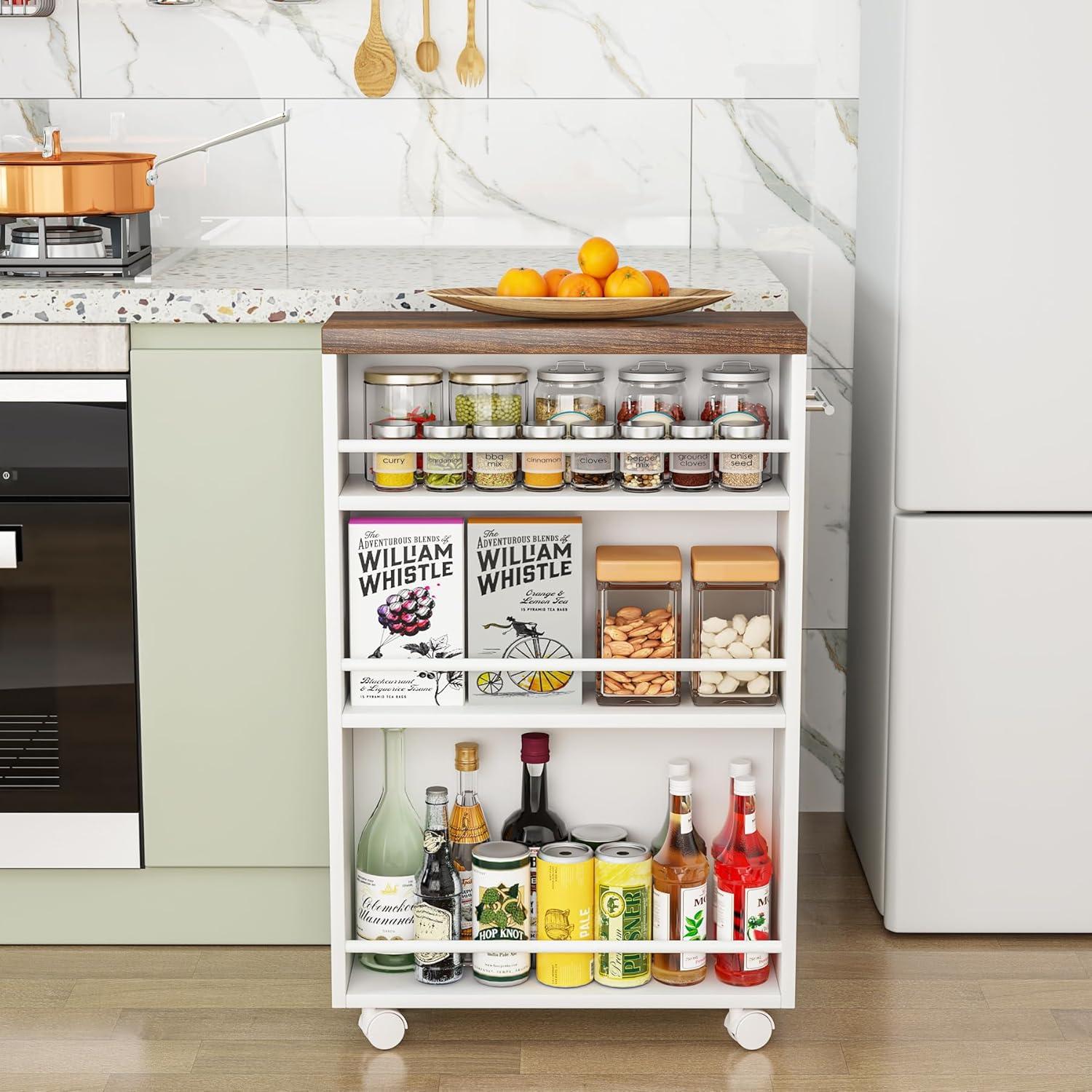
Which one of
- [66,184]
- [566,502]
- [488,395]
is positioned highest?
[66,184]

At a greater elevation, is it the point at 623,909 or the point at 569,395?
the point at 569,395

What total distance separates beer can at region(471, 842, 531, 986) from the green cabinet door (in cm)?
34

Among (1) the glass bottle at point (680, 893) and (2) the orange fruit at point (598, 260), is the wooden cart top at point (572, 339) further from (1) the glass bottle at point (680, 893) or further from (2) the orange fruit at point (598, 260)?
(1) the glass bottle at point (680, 893)

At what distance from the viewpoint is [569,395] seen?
2.01 metres

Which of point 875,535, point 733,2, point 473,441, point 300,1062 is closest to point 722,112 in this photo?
point 733,2

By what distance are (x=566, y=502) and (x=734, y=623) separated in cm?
29

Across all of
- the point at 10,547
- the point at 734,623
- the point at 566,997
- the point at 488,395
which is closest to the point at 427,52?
the point at 488,395

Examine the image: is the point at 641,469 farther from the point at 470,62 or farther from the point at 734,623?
the point at 470,62

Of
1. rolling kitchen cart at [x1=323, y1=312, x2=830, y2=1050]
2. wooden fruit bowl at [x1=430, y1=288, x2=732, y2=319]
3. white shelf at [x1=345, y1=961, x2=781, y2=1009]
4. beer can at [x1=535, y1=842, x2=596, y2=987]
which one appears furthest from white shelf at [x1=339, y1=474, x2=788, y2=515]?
white shelf at [x1=345, y1=961, x2=781, y2=1009]

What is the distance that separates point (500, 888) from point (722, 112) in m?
1.48

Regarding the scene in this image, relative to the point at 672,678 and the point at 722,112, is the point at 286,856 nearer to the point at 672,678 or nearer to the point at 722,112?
the point at 672,678

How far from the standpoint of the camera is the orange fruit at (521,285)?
6.55ft

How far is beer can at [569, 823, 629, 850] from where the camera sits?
214cm

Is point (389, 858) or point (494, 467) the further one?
point (389, 858)
